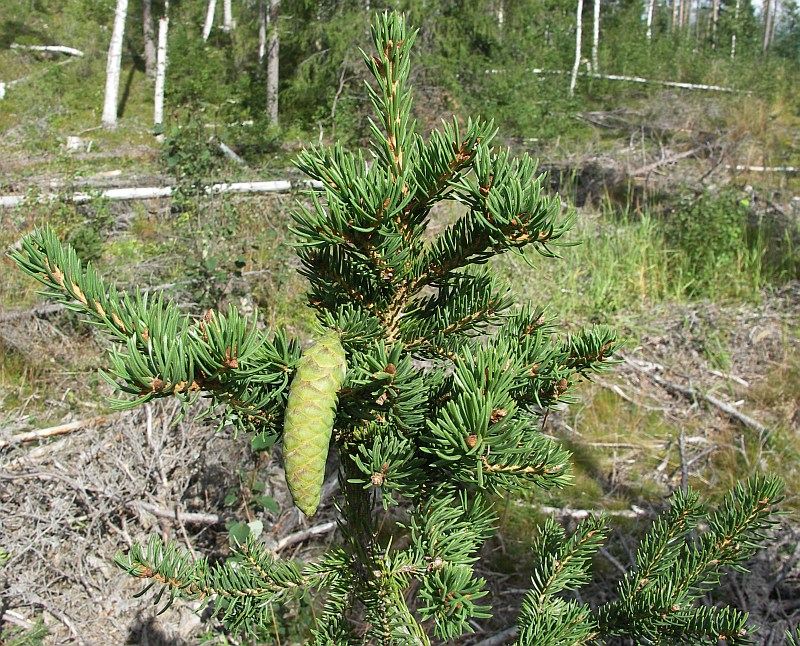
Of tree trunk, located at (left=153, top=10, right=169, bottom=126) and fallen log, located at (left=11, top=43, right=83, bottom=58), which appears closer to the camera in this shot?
tree trunk, located at (left=153, top=10, right=169, bottom=126)

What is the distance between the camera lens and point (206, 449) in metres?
3.00

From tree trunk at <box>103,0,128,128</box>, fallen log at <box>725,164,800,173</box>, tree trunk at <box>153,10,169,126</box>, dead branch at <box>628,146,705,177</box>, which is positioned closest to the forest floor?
dead branch at <box>628,146,705,177</box>

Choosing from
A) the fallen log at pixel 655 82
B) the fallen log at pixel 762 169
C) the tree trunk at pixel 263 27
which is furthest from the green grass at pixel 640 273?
the tree trunk at pixel 263 27

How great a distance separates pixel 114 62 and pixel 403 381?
14.9 m

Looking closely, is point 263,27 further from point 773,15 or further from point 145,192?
point 773,15

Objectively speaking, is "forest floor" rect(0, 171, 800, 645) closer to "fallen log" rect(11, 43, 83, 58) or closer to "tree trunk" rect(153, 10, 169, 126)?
"tree trunk" rect(153, 10, 169, 126)

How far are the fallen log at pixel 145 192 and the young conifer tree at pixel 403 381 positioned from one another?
482cm

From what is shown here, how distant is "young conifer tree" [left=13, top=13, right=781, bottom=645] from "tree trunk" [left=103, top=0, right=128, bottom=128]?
14122mm

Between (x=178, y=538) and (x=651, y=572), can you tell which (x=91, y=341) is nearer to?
(x=178, y=538)

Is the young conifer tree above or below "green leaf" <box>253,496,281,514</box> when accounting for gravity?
above

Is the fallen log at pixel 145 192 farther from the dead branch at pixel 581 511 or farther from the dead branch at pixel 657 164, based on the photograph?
the dead branch at pixel 657 164

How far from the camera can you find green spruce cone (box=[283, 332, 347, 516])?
0.77 meters

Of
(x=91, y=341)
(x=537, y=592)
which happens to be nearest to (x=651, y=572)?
(x=537, y=592)

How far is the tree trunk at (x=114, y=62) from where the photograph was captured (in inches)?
503
